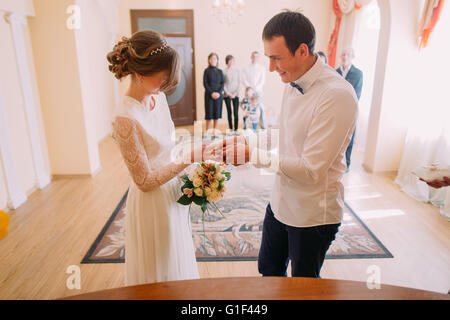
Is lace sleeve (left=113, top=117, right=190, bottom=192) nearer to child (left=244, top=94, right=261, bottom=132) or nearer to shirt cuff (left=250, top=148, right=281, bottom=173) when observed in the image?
shirt cuff (left=250, top=148, right=281, bottom=173)

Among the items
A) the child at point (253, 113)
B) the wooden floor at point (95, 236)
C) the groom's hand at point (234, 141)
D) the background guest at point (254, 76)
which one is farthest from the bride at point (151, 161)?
the background guest at point (254, 76)

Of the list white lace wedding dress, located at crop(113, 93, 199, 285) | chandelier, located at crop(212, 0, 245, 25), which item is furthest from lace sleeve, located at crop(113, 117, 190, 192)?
chandelier, located at crop(212, 0, 245, 25)

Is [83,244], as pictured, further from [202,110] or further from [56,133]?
[202,110]

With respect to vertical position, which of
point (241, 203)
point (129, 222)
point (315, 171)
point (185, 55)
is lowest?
point (241, 203)

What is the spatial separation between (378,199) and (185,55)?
228 inches

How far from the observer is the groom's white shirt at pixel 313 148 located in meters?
1.25

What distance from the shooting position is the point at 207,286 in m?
1.00

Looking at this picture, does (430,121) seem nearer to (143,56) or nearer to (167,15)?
(143,56)

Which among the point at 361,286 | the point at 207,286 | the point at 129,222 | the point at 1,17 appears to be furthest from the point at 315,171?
the point at 1,17

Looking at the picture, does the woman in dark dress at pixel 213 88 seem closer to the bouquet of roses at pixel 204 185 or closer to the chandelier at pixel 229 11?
the chandelier at pixel 229 11

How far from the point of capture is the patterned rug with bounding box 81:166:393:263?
2707 millimetres

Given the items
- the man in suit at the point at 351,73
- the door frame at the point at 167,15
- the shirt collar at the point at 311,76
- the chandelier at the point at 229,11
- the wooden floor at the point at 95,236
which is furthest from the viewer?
the door frame at the point at 167,15

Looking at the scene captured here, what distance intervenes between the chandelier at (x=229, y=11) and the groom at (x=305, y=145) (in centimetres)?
667

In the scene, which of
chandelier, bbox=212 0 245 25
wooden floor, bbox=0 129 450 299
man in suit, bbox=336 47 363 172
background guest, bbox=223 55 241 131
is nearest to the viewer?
wooden floor, bbox=0 129 450 299
